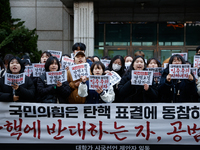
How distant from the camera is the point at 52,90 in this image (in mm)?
4246

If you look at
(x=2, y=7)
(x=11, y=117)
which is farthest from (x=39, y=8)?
(x=11, y=117)

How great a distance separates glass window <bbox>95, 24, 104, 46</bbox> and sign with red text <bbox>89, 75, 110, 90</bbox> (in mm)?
9556

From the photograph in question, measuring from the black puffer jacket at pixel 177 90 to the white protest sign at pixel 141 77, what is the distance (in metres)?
0.45

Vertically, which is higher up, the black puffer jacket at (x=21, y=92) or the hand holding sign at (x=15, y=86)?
the hand holding sign at (x=15, y=86)

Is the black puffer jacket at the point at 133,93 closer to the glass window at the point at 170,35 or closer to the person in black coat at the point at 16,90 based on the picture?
the person in black coat at the point at 16,90

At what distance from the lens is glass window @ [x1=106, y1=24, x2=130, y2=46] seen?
522 inches

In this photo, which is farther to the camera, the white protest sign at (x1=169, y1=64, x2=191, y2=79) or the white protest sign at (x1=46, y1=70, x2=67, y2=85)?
the white protest sign at (x1=169, y1=64, x2=191, y2=79)

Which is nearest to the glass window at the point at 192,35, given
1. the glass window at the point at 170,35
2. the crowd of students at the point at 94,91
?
the glass window at the point at 170,35

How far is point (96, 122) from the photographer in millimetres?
4246

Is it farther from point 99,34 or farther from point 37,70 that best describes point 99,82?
point 99,34

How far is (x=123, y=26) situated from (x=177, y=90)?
29.9ft

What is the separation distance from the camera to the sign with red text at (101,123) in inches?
165

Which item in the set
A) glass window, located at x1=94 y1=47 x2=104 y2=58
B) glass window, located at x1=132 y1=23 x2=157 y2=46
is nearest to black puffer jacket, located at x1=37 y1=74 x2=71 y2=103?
glass window, located at x1=94 y1=47 x2=104 y2=58

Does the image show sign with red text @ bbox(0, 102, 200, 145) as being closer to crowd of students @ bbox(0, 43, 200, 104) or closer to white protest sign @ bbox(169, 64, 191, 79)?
crowd of students @ bbox(0, 43, 200, 104)
